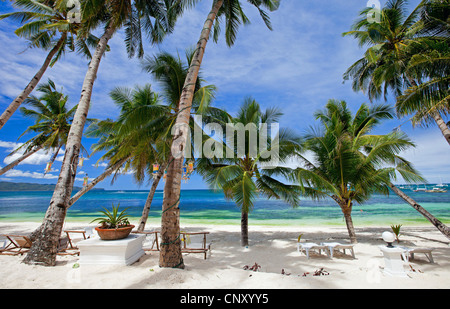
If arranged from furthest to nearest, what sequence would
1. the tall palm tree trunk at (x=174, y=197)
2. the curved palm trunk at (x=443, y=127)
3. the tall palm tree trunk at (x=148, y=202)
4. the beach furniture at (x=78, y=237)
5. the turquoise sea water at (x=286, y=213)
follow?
the turquoise sea water at (x=286, y=213) → the tall palm tree trunk at (x=148, y=202) → the curved palm trunk at (x=443, y=127) → the beach furniture at (x=78, y=237) → the tall palm tree trunk at (x=174, y=197)

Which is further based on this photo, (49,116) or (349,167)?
(49,116)

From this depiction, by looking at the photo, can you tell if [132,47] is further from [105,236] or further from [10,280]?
[10,280]

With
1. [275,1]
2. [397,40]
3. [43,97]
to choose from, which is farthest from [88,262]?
[397,40]

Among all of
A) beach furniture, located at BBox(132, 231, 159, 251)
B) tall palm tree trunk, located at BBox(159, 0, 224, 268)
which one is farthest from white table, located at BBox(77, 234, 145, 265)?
beach furniture, located at BBox(132, 231, 159, 251)

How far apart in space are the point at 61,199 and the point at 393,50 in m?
14.3

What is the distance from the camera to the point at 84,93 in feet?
19.2

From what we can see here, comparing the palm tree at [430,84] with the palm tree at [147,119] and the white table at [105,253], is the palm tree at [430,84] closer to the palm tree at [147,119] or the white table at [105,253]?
the palm tree at [147,119]

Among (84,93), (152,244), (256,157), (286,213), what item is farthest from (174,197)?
(286,213)

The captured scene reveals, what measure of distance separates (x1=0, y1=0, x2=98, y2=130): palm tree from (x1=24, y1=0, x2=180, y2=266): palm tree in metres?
1.10

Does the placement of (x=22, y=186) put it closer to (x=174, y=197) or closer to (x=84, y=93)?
(x=84, y=93)

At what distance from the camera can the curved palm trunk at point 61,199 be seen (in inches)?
171

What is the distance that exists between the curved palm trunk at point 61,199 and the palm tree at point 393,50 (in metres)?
9.15

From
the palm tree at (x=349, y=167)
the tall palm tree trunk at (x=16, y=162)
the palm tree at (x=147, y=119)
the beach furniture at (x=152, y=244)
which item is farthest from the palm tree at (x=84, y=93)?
the palm tree at (x=349, y=167)
